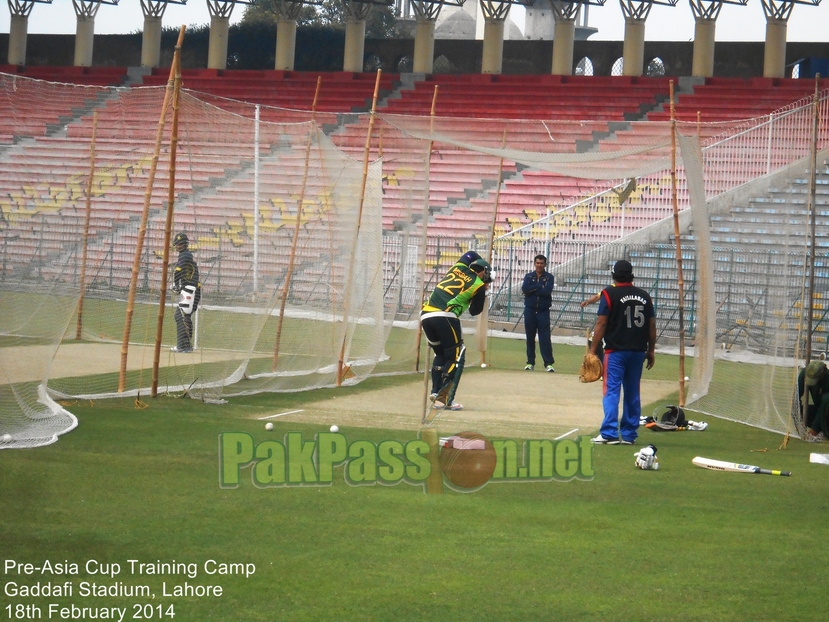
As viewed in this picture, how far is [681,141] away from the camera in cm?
1110

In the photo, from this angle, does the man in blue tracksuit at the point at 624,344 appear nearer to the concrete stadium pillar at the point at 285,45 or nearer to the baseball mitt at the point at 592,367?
the baseball mitt at the point at 592,367

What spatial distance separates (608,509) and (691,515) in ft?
1.70

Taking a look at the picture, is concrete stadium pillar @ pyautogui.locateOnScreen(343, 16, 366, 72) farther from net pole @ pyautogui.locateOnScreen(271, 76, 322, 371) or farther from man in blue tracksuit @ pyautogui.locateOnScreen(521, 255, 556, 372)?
net pole @ pyautogui.locateOnScreen(271, 76, 322, 371)

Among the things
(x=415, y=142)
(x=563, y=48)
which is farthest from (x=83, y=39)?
(x=415, y=142)

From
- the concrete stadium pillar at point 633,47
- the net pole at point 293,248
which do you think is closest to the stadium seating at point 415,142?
the net pole at point 293,248

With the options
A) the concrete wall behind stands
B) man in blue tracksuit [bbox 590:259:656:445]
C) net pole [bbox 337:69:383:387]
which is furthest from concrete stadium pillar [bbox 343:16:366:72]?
man in blue tracksuit [bbox 590:259:656:445]

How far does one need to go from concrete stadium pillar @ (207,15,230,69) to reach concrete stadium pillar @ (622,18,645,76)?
45.8 ft

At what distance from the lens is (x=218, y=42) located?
37344 mm

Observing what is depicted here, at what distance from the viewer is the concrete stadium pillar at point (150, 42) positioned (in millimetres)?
37625

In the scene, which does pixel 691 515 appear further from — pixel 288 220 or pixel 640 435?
pixel 288 220

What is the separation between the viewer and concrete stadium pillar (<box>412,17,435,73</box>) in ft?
115

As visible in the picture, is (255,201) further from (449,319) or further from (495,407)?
(495,407)

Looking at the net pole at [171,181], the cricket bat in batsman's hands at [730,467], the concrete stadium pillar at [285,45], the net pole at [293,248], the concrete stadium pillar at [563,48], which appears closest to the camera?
the cricket bat in batsman's hands at [730,467]

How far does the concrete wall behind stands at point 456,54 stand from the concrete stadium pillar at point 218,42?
26.0 feet
